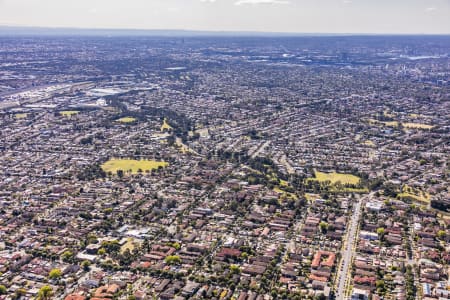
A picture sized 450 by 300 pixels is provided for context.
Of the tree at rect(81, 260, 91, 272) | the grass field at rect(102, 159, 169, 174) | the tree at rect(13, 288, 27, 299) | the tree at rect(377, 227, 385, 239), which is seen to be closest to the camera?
the tree at rect(13, 288, 27, 299)

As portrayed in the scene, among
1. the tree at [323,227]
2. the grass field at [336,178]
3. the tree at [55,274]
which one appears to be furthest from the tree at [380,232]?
the tree at [55,274]

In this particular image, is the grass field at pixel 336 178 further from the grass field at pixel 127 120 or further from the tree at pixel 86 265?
the grass field at pixel 127 120

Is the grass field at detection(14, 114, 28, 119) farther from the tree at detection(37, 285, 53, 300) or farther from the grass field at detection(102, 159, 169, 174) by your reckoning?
the tree at detection(37, 285, 53, 300)

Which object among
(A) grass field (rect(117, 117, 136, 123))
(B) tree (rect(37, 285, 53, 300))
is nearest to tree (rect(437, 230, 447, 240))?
(B) tree (rect(37, 285, 53, 300))

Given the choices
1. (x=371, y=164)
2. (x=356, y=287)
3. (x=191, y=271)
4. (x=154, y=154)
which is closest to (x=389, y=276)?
(x=356, y=287)

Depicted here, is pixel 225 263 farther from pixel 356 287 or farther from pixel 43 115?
pixel 43 115

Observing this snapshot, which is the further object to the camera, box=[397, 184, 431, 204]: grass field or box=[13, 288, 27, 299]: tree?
box=[397, 184, 431, 204]: grass field
